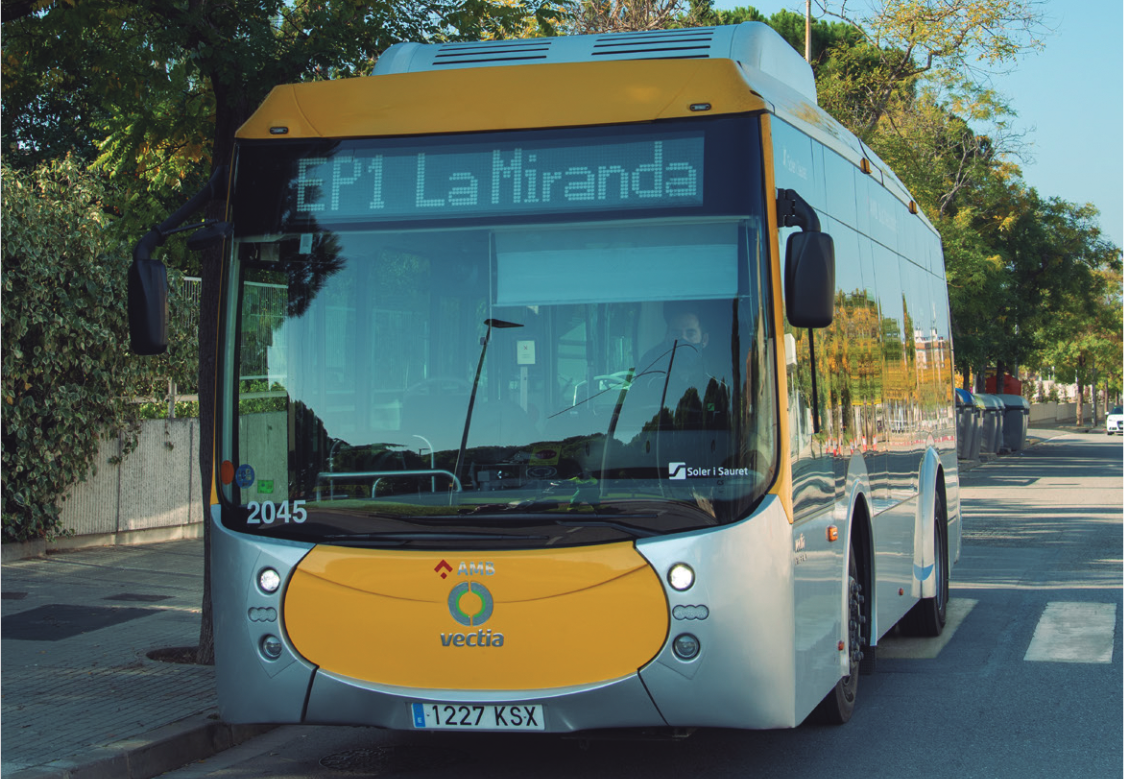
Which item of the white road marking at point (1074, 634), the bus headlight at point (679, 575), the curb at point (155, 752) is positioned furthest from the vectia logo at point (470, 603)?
the white road marking at point (1074, 634)

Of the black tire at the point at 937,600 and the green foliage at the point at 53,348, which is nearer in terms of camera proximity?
the black tire at the point at 937,600

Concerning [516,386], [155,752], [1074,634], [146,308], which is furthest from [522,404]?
[1074,634]

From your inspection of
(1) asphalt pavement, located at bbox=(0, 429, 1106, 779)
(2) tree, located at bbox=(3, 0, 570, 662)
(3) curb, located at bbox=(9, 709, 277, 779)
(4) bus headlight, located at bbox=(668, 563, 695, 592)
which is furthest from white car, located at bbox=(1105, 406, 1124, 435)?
(4) bus headlight, located at bbox=(668, 563, 695, 592)

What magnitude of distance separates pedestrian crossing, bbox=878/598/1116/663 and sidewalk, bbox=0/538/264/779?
15.7 feet

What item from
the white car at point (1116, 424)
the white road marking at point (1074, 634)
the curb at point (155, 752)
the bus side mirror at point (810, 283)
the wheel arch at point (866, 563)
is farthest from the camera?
the white car at point (1116, 424)

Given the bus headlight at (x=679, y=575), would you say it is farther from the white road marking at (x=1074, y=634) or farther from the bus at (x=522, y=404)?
the white road marking at (x=1074, y=634)

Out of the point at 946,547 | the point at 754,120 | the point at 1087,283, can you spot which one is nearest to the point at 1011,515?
the point at 946,547

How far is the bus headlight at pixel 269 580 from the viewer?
5.57 metres

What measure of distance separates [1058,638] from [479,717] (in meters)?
5.91

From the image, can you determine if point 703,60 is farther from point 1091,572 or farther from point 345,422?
point 1091,572

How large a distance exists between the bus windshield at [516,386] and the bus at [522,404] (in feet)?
0.04

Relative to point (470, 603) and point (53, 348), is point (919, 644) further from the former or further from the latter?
point (53, 348)

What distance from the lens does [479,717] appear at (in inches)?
210

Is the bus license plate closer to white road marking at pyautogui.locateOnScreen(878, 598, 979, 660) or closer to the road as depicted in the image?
the road
